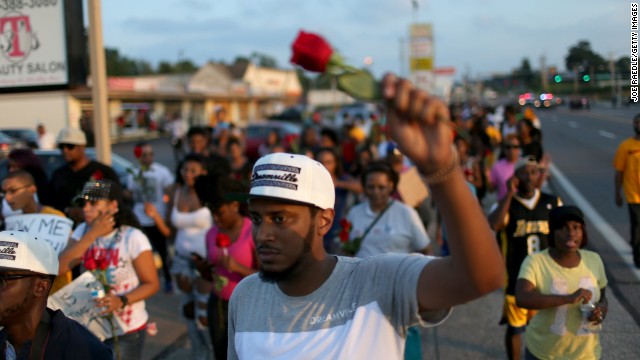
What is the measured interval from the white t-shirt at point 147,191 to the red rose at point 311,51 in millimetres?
6587

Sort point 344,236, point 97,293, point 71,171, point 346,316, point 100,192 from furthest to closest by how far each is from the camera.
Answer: point 71,171 → point 344,236 → point 100,192 → point 97,293 → point 346,316

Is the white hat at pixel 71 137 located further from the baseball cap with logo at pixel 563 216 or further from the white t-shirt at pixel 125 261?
the baseball cap with logo at pixel 563 216

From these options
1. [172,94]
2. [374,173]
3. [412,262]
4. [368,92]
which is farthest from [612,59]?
[172,94]

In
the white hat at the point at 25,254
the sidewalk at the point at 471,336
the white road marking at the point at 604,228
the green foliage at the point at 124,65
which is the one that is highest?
the green foliage at the point at 124,65

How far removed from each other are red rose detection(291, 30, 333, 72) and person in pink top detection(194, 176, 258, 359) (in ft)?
10.1

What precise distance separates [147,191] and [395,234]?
4102 mm

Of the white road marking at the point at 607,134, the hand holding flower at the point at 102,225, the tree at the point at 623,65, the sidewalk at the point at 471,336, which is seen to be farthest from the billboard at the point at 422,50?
the hand holding flower at the point at 102,225

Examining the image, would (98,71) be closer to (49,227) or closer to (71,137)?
(71,137)

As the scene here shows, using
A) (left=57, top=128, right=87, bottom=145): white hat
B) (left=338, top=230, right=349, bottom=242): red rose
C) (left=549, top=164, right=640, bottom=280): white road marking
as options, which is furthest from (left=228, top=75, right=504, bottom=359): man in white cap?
(left=549, top=164, right=640, bottom=280): white road marking

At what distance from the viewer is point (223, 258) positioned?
4.59 meters

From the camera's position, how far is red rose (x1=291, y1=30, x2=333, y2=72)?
1.62m

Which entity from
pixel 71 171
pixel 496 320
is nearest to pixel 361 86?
pixel 71 171

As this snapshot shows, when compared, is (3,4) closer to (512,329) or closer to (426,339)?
(426,339)

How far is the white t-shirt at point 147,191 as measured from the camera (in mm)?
8062
